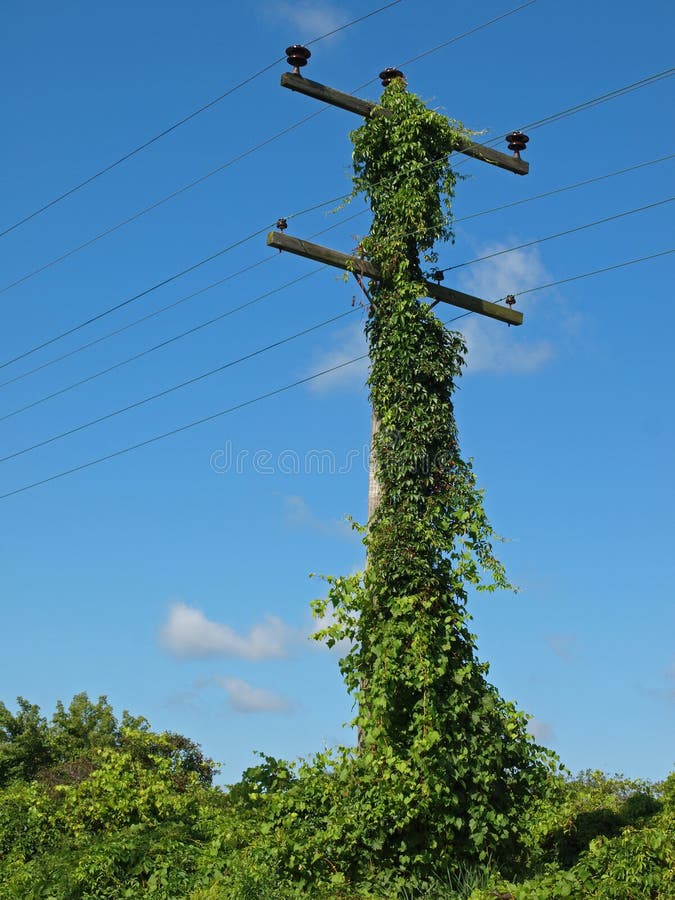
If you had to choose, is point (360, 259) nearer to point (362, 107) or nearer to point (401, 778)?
point (362, 107)

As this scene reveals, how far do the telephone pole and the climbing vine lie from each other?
0.64 feet

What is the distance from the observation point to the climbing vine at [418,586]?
11344 mm

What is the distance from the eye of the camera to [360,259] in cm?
1378

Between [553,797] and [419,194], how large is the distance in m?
8.14

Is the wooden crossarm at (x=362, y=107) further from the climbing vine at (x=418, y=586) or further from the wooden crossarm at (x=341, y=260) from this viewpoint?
the wooden crossarm at (x=341, y=260)

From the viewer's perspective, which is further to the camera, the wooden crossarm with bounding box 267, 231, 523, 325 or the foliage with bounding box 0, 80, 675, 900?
the wooden crossarm with bounding box 267, 231, 523, 325

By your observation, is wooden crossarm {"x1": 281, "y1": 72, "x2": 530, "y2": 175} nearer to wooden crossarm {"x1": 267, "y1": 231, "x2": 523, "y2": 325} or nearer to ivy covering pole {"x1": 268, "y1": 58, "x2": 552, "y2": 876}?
ivy covering pole {"x1": 268, "y1": 58, "x2": 552, "y2": 876}

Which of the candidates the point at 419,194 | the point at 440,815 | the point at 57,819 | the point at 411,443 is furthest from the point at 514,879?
the point at 419,194

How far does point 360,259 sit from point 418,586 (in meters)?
4.64

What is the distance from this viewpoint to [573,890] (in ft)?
29.5

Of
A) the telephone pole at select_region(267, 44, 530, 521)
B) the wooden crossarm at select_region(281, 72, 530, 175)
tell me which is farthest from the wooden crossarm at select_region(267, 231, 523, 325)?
the wooden crossarm at select_region(281, 72, 530, 175)

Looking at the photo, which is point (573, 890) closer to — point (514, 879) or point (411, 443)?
point (514, 879)

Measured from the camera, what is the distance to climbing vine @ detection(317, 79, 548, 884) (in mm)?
11344

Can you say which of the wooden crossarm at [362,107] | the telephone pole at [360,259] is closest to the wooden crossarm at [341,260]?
the telephone pole at [360,259]
